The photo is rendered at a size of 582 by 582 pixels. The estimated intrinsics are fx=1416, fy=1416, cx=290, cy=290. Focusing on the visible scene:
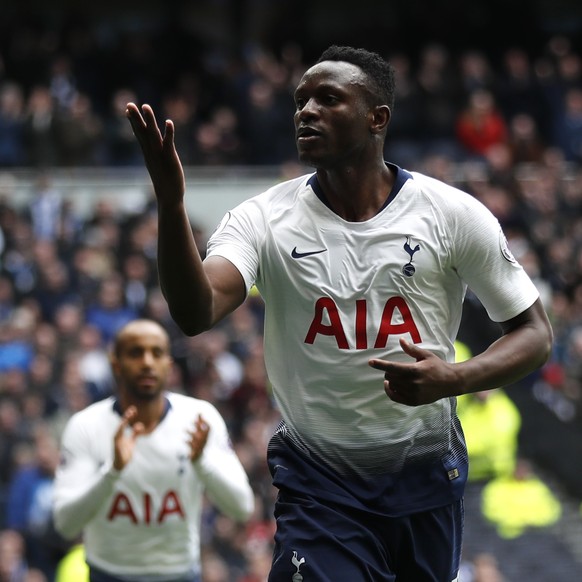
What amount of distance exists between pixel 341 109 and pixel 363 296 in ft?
2.29

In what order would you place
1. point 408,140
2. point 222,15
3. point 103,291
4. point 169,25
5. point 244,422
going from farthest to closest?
point 222,15 < point 169,25 < point 408,140 < point 103,291 < point 244,422

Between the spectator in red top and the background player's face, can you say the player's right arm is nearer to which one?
the background player's face

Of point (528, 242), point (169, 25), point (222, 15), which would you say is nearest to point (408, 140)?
point (528, 242)

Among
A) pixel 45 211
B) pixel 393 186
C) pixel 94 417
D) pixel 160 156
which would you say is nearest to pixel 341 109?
pixel 393 186

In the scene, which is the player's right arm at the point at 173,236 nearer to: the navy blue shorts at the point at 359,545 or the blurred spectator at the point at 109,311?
the navy blue shorts at the point at 359,545

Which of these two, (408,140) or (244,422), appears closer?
(244,422)

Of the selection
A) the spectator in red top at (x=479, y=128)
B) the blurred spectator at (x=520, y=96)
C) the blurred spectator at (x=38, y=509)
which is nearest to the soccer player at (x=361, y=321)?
the blurred spectator at (x=38, y=509)

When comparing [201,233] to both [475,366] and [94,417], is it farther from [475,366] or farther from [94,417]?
[475,366]

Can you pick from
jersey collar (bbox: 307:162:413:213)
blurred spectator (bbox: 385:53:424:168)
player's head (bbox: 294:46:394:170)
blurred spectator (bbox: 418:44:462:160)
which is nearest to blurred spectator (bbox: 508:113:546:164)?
blurred spectator (bbox: 418:44:462:160)

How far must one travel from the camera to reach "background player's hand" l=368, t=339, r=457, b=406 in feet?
15.3

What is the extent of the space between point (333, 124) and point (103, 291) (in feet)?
32.7

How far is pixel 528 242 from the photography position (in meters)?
17.9

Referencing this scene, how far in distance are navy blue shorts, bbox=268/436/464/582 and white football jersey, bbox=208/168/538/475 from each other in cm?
11

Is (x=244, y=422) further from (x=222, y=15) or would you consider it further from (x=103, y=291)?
(x=222, y=15)
